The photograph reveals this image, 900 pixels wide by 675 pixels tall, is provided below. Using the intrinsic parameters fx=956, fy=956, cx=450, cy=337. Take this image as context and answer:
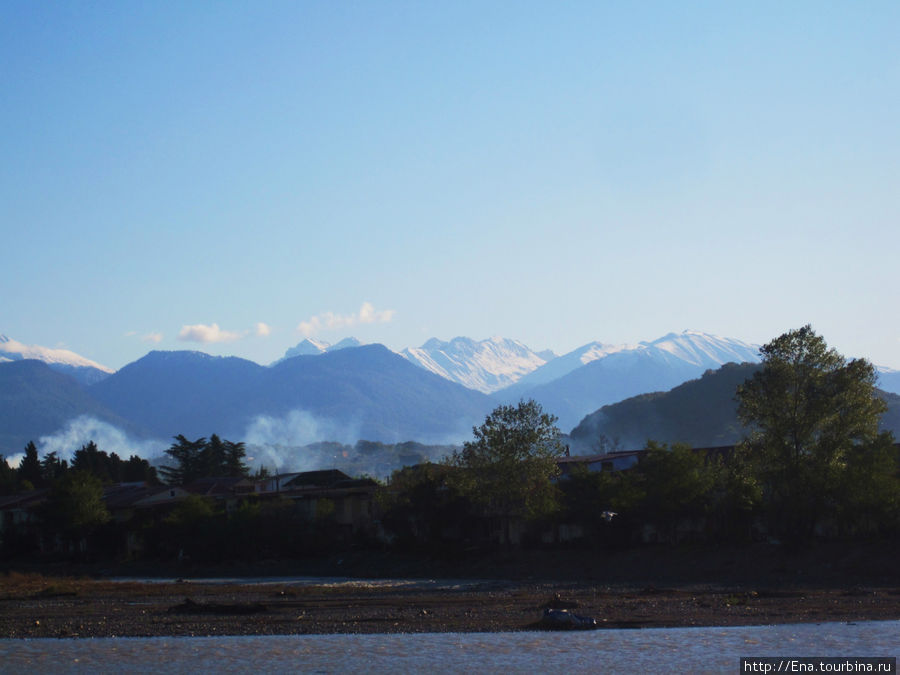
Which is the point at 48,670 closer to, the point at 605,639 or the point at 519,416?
the point at 605,639

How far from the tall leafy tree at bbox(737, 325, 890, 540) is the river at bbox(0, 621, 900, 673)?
19.8 metres

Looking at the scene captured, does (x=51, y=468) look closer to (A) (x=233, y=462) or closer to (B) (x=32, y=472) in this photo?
(B) (x=32, y=472)

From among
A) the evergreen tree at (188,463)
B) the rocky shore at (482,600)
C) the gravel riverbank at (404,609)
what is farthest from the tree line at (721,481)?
the evergreen tree at (188,463)

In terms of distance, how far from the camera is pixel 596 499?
59.6 m

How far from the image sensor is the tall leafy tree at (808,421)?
155ft

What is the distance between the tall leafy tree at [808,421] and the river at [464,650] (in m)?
19.8

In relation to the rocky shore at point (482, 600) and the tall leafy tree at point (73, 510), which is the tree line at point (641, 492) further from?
the rocky shore at point (482, 600)

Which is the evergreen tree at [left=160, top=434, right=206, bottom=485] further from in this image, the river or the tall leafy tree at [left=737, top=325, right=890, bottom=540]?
the river

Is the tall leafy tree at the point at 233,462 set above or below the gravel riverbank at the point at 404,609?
above

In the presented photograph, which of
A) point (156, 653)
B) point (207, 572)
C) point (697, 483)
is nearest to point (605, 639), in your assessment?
point (156, 653)

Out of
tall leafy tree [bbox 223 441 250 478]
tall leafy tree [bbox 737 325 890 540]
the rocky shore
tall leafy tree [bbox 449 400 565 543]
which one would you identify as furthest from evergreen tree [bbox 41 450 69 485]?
tall leafy tree [bbox 737 325 890 540]

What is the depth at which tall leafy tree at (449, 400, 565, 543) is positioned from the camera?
61469 millimetres

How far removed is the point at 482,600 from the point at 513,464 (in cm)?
2375

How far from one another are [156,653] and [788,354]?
34926mm
